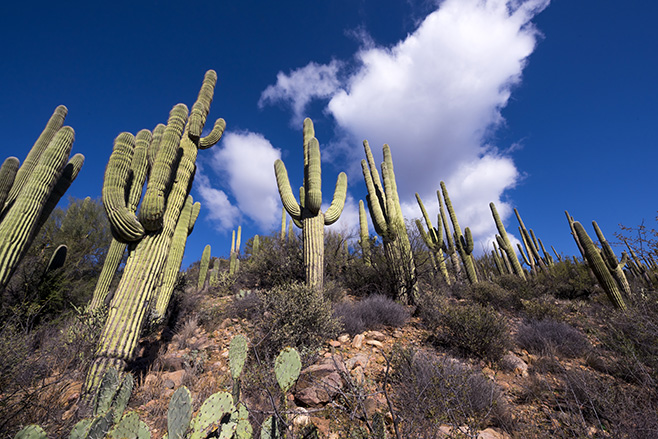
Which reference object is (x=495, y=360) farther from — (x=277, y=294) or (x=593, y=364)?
(x=277, y=294)

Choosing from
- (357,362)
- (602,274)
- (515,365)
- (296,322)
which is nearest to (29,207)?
(296,322)

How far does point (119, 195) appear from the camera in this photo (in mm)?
4340

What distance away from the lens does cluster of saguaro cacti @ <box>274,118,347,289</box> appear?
661 cm

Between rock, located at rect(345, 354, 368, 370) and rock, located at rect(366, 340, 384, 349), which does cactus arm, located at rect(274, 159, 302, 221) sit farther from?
rock, located at rect(345, 354, 368, 370)

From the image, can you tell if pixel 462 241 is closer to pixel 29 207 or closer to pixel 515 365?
pixel 515 365

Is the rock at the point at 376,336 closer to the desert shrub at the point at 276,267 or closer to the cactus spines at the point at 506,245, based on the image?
the desert shrub at the point at 276,267

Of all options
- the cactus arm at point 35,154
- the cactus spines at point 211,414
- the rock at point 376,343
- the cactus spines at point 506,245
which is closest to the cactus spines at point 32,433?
the cactus spines at point 211,414

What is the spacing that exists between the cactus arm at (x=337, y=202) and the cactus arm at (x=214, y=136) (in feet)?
11.0

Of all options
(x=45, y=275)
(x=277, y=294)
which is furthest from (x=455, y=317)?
(x=45, y=275)

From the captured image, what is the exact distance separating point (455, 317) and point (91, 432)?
16.2 feet

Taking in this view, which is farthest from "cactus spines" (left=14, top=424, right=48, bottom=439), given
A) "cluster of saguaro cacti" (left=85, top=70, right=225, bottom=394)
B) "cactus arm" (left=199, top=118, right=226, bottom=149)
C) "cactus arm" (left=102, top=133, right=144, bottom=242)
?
"cactus arm" (left=199, top=118, right=226, bottom=149)

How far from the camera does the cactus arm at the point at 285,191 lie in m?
7.42

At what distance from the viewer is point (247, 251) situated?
1397 centimetres

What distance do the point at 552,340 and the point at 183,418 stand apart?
243 inches
